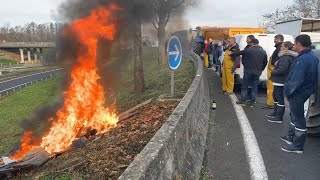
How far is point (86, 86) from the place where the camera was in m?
11.3

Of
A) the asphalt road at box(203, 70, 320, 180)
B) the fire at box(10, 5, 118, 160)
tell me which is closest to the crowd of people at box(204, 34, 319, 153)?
the asphalt road at box(203, 70, 320, 180)

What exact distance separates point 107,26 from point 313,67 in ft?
25.8

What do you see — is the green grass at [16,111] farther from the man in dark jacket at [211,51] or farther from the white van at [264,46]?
the white van at [264,46]

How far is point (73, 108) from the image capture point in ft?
35.2

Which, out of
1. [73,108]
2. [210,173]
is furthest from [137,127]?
[73,108]

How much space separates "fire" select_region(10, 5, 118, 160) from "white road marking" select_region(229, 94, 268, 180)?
3850 mm

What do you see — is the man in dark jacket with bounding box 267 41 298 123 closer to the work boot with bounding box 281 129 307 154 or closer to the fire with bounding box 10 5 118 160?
the work boot with bounding box 281 129 307 154

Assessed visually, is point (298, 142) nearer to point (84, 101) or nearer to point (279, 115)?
point (279, 115)

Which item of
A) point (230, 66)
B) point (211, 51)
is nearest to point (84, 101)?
point (230, 66)

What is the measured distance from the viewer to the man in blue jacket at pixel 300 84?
5492mm

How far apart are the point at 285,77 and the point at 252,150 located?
247 centimetres

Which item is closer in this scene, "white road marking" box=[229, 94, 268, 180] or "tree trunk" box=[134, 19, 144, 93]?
"white road marking" box=[229, 94, 268, 180]

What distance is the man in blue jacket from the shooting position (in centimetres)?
549

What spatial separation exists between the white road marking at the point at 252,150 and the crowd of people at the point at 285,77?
20.9 inches
